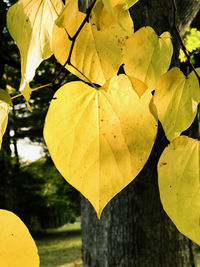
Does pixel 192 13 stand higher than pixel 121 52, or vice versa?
pixel 192 13

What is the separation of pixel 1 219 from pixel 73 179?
0.06 meters

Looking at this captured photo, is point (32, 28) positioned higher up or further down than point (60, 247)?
higher up

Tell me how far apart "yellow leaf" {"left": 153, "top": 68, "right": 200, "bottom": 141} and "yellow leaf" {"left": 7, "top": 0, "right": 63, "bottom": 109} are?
4.1 inches

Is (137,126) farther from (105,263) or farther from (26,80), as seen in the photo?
(105,263)

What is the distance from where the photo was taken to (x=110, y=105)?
0.25 m

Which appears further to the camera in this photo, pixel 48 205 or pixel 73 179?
pixel 48 205

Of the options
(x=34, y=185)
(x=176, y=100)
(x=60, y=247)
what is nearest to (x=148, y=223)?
(x=176, y=100)

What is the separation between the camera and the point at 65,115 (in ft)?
0.79

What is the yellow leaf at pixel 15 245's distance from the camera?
0.68 feet

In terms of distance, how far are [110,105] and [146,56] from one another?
69 millimetres

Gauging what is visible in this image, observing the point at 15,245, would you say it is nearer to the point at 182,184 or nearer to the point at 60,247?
the point at 182,184

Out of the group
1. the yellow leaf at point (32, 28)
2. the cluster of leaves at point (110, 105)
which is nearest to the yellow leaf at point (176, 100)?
the cluster of leaves at point (110, 105)

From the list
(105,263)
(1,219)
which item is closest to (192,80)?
(1,219)

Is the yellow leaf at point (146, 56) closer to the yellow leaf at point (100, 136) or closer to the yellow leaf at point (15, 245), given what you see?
the yellow leaf at point (100, 136)
